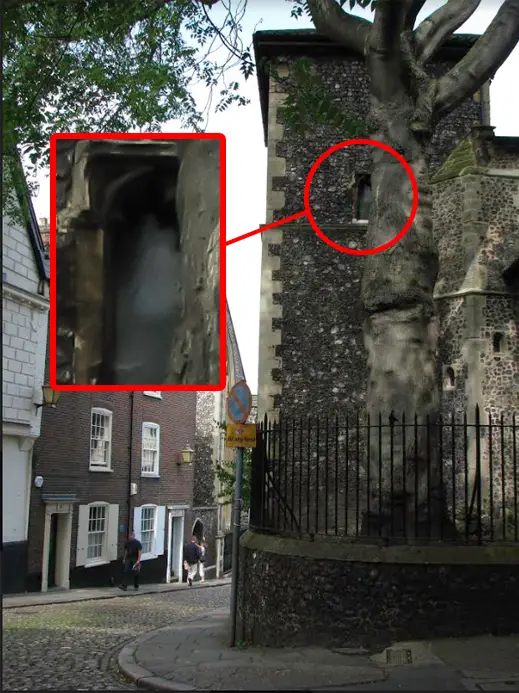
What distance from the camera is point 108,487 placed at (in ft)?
76.2

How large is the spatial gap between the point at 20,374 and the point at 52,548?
16.1 feet

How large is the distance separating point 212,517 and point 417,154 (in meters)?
26.2

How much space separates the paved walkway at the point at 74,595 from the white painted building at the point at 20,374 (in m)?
0.69

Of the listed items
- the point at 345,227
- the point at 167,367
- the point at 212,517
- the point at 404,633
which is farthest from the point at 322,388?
the point at 212,517

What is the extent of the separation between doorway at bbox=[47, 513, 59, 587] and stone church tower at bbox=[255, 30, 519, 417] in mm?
7829

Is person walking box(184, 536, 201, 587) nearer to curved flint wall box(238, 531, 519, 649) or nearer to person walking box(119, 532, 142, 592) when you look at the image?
person walking box(119, 532, 142, 592)

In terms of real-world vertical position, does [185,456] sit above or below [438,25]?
below

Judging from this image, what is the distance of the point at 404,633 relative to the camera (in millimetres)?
7945

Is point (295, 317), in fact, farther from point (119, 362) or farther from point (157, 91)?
point (119, 362)

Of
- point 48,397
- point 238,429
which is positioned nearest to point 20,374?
point 48,397

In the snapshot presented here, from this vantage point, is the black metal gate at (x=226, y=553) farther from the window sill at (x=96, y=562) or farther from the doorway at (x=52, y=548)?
the doorway at (x=52, y=548)

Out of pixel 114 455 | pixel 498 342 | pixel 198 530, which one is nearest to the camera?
pixel 498 342

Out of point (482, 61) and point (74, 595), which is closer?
point (482, 61)

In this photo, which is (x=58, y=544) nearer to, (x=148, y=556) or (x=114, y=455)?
(x=114, y=455)
